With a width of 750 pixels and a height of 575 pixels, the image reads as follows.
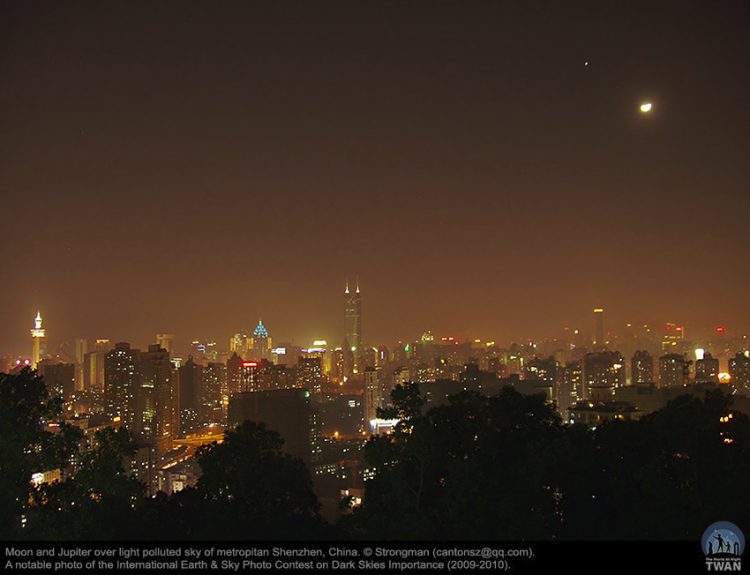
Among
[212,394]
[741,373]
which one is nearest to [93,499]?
[741,373]

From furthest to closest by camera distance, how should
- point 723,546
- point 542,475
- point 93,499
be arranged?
point 93,499 < point 542,475 < point 723,546

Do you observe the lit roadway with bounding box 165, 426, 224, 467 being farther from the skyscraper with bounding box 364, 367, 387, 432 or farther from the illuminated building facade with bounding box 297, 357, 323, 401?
the skyscraper with bounding box 364, 367, 387, 432

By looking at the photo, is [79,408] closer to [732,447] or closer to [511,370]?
[511,370]

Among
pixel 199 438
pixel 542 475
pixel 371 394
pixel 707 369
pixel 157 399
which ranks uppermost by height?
pixel 542 475

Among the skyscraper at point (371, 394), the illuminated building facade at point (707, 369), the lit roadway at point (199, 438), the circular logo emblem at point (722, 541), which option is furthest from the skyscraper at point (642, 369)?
the circular logo emblem at point (722, 541)

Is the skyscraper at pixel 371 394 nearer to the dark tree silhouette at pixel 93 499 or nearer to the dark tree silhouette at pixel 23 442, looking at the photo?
the dark tree silhouette at pixel 23 442

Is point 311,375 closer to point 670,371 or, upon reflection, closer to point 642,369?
point 642,369

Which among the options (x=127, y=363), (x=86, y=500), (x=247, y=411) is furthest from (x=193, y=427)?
(x=86, y=500)
